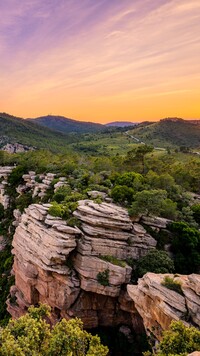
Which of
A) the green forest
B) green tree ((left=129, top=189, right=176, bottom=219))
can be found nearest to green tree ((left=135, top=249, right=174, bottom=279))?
the green forest

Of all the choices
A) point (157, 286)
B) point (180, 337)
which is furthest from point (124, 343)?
point (180, 337)

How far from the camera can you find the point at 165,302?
850 inches

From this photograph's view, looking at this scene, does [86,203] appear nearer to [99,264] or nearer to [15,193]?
[99,264]

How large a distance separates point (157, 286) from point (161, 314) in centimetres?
211

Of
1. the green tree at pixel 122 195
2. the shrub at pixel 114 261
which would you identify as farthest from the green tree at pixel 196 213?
the shrub at pixel 114 261

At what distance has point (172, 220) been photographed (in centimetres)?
3822

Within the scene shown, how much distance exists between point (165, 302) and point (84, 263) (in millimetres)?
10140

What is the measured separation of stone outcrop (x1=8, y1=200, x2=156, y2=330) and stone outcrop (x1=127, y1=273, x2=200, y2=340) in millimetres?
5168

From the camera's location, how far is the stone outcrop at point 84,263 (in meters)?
28.8

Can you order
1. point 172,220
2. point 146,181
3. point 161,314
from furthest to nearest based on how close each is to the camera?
1. point 146,181
2. point 172,220
3. point 161,314

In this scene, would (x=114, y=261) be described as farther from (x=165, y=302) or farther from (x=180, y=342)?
(x=180, y=342)

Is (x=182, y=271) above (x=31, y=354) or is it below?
below

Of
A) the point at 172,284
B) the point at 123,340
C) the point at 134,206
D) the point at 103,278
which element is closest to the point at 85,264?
the point at 103,278

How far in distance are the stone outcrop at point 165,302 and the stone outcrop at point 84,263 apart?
517 centimetres
